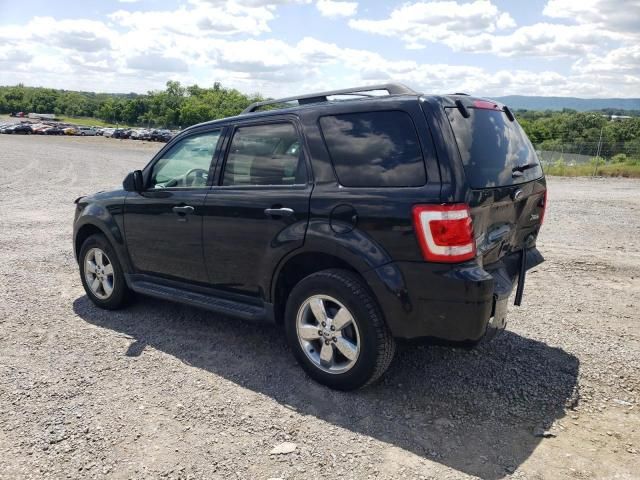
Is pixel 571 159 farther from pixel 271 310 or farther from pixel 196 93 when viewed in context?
pixel 196 93

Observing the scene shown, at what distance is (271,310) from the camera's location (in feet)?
13.0

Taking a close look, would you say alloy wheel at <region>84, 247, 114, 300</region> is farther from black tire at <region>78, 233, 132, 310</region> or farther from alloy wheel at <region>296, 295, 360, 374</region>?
alloy wheel at <region>296, 295, 360, 374</region>

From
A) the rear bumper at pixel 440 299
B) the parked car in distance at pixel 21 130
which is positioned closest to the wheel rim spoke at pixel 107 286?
the rear bumper at pixel 440 299

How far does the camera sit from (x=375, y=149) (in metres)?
3.38

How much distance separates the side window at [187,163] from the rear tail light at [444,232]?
6.55 ft

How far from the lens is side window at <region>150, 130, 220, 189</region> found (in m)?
4.41

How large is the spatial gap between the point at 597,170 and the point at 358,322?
2208 centimetres

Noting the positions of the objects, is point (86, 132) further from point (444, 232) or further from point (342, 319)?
Answer: point (444, 232)

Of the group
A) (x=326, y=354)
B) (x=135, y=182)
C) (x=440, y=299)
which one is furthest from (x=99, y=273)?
(x=440, y=299)

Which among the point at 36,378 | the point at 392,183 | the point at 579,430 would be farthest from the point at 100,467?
the point at 579,430

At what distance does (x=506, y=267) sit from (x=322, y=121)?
1609mm

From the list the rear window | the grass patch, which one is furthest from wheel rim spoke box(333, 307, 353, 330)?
the grass patch

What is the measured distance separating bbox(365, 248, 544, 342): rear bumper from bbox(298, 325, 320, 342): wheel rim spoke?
564mm

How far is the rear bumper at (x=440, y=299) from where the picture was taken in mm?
3090
